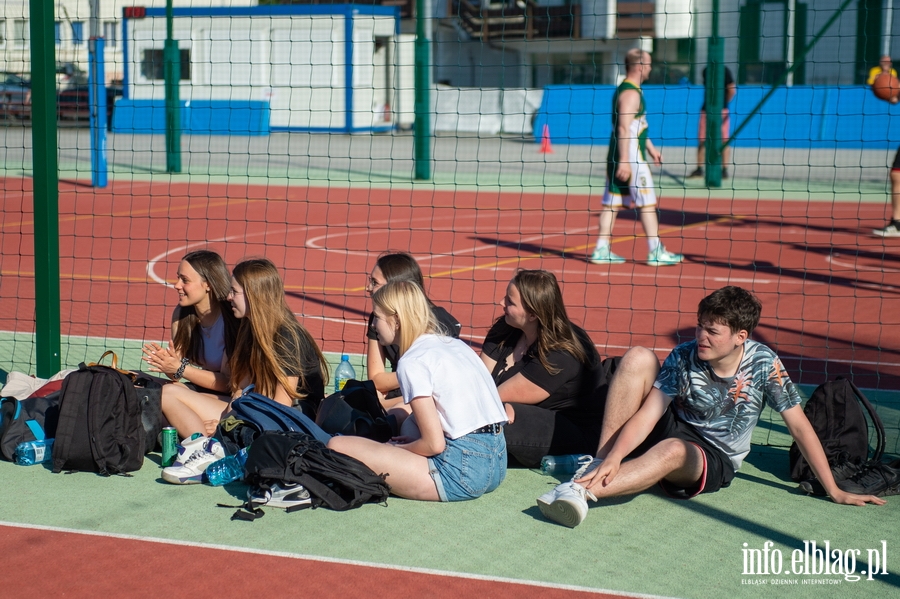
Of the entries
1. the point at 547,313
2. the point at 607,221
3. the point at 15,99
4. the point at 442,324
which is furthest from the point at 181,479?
the point at 15,99

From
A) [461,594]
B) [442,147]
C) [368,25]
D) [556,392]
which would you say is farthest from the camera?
[368,25]

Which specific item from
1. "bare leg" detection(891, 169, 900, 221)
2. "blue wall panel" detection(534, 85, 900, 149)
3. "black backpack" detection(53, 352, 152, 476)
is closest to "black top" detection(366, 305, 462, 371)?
"black backpack" detection(53, 352, 152, 476)

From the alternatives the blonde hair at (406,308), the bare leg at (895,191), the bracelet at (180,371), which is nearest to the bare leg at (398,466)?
the blonde hair at (406,308)

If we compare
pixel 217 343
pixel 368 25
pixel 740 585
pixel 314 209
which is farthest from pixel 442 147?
pixel 740 585

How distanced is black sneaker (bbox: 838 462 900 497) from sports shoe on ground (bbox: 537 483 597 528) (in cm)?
124

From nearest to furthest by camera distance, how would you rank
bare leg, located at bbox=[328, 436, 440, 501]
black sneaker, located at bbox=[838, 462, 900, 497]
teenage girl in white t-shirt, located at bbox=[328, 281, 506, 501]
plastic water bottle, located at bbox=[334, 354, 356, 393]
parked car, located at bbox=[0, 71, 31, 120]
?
teenage girl in white t-shirt, located at bbox=[328, 281, 506, 501] → bare leg, located at bbox=[328, 436, 440, 501] → black sneaker, located at bbox=[838, 462, 900, 497] → plastic water bottle, located at bbox=[334, 354, 356, 393] → parked car, located at bbox=[0, 71, 31, 120]

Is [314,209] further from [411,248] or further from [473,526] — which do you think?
[473,526]

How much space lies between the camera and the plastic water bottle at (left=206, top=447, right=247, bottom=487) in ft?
15.2

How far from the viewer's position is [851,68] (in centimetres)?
3088

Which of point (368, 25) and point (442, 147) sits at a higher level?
point (368, 25)

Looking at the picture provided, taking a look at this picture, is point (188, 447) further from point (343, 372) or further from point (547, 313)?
point (547, 313)

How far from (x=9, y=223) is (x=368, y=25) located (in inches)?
720

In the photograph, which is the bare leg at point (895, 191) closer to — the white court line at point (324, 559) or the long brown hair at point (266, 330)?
the long brown hair at point (266, 330)

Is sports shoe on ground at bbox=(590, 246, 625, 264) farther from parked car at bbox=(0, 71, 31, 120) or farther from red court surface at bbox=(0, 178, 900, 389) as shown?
parked car at bbox=(0, 71, 31, 120)
